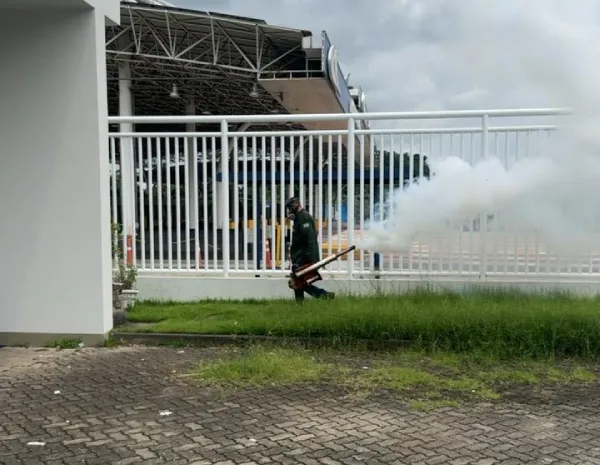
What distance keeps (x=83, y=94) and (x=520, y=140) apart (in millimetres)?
5708

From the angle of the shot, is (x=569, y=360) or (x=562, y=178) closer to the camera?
(x=569, y=360)

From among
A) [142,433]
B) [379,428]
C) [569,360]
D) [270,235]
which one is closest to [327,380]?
[379,428]

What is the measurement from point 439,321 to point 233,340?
2.41m

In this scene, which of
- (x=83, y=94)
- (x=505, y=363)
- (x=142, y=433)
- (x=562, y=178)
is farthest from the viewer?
(x=562, y=178)

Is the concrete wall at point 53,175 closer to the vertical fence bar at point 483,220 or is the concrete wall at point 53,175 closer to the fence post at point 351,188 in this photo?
the fence post at point 351,188

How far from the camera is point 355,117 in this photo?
27.2 ft

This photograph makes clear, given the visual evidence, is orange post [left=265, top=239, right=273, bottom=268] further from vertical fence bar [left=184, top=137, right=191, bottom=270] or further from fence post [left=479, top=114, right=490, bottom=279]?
fence post [left=479, top=114, right=490, bottom=279]

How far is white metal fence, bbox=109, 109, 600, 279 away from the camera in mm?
8148

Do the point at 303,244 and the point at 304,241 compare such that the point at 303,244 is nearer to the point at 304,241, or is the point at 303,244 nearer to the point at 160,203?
the point at 304,241

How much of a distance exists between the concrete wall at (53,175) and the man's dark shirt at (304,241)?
2536mm

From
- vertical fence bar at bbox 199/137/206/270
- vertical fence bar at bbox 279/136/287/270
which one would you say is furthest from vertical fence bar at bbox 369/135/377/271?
vertical fence bar at bbox 199/137/206/270

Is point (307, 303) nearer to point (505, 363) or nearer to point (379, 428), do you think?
point (505, 363)

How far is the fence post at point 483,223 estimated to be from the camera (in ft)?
26.5

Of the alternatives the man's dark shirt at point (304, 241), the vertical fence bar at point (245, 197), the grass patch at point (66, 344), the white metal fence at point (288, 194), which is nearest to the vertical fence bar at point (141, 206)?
the white metal fence at point (288, 194)
